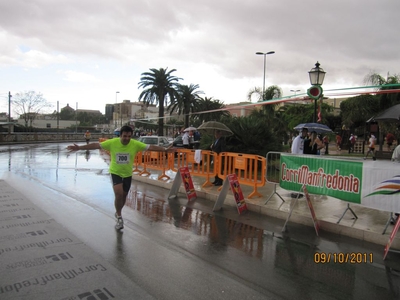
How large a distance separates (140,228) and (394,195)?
14.4 feet

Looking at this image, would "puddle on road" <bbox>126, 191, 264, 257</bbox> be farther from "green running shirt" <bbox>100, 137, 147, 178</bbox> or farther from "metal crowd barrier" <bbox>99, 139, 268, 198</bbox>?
"metal crowd barrier" <bbox>99, 139, 268, 198</bbox>

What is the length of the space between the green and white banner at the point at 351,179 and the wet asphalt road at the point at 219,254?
2.52 feet

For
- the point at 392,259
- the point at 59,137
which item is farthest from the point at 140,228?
the point at 59,137

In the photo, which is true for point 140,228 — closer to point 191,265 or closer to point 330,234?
point 191,265

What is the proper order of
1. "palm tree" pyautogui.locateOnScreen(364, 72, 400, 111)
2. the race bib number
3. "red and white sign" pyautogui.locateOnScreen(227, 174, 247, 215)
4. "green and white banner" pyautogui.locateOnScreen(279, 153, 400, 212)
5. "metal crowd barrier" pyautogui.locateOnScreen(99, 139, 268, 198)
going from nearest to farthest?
"green and white banner" pyautogui.locateOnScreen(279, 153, 400, 212) < the race bib number < "red and white sign" pyautogui.locateOnScreen(227, 174, 247, 215) < "metal crowd barrier" pyautogui.locateOnScreen(99, 139, 268, 198) < "palm tree" pyautogui.locateOnScreen(364, 72, 400, 111)

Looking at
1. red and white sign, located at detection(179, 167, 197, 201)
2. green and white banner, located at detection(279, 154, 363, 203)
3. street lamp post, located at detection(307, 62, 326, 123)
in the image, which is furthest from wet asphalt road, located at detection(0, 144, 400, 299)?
street lamp post, located at detection(307, 62, 326, 123)

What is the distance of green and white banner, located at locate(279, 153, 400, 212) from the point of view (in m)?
5.50

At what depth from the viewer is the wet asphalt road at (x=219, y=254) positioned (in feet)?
12.6

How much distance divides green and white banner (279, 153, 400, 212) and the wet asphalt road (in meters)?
0.77

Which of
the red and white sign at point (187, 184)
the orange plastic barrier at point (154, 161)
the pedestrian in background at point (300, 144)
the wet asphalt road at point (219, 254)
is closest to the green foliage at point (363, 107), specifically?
the pedestrian in background at point (300, 144)

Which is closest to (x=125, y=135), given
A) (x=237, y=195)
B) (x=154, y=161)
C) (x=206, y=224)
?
(x=206, y=224)

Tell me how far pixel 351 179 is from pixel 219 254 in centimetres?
283

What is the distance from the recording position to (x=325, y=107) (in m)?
40.7
